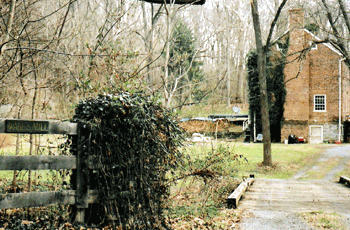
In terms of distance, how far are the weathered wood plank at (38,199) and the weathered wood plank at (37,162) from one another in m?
0.36

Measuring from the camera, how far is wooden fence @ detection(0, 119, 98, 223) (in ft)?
16.8

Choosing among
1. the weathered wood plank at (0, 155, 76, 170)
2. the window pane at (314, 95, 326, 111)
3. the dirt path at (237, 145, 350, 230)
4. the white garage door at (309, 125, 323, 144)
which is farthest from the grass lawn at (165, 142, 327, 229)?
the window pane at (314, 95, 326, 111)

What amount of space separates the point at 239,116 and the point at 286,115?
32.5 feet

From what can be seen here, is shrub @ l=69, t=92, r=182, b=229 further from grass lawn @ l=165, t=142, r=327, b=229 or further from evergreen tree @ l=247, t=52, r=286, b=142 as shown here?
evergreen tree @ l=247, t=52, r=286, b=142

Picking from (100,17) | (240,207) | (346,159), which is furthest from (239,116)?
(240,207)

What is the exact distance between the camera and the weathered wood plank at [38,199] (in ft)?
16.7

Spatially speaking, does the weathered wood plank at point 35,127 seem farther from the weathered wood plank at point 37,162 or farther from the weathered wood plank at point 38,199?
the weathered wood plank at point 38,199

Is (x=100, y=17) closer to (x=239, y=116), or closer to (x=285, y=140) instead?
(x=285, y=140)

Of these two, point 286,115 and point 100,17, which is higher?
point 100,17

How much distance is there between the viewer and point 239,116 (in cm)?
4694

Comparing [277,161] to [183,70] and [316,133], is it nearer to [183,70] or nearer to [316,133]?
[183,70]

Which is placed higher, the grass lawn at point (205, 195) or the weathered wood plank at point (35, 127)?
the weathered wood plank at point (35, 127)

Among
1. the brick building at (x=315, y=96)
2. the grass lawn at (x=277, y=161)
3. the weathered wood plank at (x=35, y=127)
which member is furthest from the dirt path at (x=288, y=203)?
the brick building at (x=315, y=96)

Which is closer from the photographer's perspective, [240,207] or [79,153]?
[79,153]
